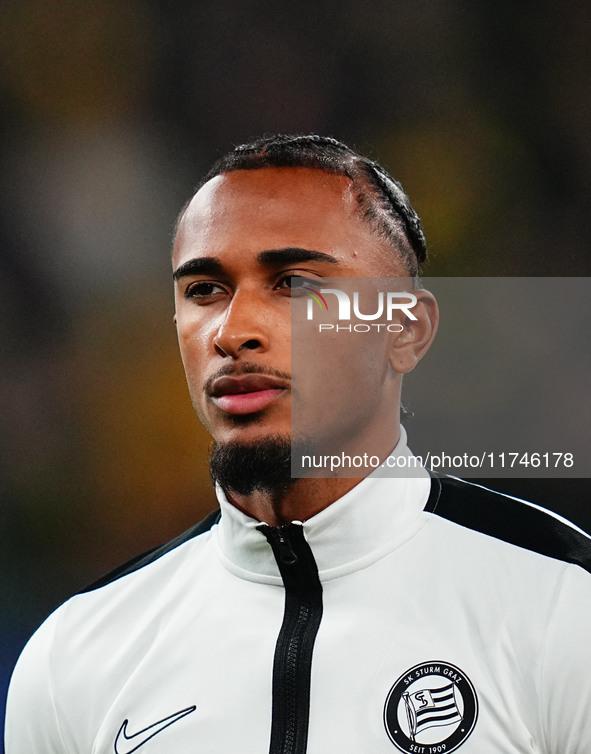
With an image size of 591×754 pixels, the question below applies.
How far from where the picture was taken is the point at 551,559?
1.05 meters

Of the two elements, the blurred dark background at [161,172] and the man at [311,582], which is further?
the blurred dark background at [161,172]

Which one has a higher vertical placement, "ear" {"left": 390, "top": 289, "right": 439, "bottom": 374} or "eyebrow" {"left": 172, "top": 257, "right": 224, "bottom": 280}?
"eyebrow" {"left": 172, "top": 257, "right": 224, "bottom": 280}

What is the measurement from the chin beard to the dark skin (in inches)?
0.4

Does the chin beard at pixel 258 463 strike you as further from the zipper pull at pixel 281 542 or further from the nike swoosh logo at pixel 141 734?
the nike swoosh logo at pixel 141 734

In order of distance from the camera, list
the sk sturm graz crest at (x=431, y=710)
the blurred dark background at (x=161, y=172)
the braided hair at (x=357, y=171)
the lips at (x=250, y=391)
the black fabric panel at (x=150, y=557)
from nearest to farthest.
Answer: the sk sturm graz crest at (x=431, y=710) → the lips at (x=250, y=391) → the braided hair at (x=357, y=171) → the black fabric panel at (x=150, y=557) → the blurred dark background at (x=161, y=172)

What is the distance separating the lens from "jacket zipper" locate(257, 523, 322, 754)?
3.31 ft

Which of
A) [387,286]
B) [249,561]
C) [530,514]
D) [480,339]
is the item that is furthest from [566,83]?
[249,561]

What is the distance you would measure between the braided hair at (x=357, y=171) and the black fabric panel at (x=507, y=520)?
12.1 inches

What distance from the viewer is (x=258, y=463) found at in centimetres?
109

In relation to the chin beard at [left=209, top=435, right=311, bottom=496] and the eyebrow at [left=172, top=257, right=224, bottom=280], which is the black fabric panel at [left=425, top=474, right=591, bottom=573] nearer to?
the chin beard at [left=209, top=435, right=311, bottom=496]

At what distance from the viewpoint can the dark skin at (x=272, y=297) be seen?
42.4 inches

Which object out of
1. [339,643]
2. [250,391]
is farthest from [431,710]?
[250,391]

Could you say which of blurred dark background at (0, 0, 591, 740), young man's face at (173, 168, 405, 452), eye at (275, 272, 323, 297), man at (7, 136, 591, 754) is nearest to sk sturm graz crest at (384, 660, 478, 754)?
man at (7, 136, 591, 754)

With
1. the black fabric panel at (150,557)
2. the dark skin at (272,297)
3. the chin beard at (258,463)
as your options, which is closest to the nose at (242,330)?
the dark skin at (272,297)
